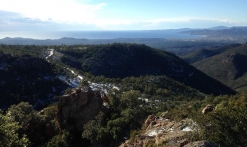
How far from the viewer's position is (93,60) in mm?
139750

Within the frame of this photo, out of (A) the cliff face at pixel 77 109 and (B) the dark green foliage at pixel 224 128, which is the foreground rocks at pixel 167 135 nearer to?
(B) the dark green foliage at pixel 224 128

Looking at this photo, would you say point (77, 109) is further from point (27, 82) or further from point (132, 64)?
point (132, 64)

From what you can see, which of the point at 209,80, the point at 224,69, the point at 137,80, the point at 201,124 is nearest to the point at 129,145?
the point at 201,124

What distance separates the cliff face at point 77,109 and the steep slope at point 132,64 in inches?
3374

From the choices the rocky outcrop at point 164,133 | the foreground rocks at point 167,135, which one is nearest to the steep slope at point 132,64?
the rocky outcrop at point 164,133

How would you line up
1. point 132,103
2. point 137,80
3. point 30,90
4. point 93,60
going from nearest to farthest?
point 132,103
point 30,90
point 137,80
point 93,60

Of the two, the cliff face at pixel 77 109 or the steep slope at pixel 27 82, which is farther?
the steep slope at pixel 27 82

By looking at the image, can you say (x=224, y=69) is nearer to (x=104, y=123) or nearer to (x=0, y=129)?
(x=104, y=123)

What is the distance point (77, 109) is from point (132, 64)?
346 ft

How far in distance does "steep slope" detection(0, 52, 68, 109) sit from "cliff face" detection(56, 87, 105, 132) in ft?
120

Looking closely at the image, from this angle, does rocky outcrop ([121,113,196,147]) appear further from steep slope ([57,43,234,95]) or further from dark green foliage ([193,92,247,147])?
steep slope ([57,43,234,95])

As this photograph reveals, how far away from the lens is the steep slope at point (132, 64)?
429ft

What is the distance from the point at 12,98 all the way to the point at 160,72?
86886mm

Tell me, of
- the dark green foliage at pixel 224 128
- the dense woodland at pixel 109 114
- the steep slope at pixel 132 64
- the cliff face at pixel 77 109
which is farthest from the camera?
the steep slope at pixel 132 64
